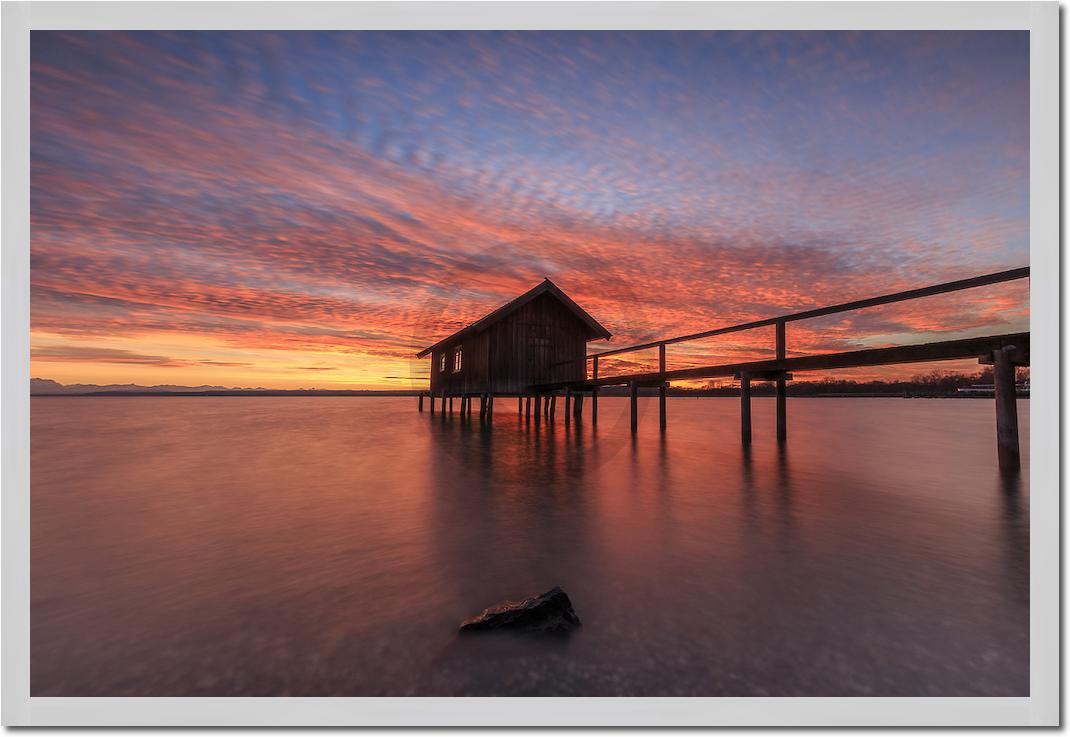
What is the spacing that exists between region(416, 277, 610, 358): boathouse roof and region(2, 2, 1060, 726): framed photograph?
36.9 ft

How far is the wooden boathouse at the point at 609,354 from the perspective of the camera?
277 inches

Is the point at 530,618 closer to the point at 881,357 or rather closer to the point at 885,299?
the point at 885,299

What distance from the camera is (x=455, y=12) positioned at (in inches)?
147

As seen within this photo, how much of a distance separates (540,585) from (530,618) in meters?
0.95

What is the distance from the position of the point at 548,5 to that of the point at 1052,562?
534cm

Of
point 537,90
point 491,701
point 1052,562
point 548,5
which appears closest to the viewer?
point 491,701

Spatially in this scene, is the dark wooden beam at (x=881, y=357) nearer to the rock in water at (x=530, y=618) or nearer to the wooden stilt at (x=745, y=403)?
the wooden stilt at (x=745, y=403)

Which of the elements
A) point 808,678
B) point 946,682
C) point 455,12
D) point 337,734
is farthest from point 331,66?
point 946,682

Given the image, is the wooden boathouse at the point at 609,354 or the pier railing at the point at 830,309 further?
the wooden boathouse at the point at 609,354

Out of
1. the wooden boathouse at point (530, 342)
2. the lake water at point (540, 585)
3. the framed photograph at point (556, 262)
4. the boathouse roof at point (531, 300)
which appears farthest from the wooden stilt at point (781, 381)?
the boathouse roof at point (531, 300)

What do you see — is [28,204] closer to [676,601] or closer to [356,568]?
[356,568]

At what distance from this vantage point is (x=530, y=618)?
113 inches

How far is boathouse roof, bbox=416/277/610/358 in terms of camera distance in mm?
20359

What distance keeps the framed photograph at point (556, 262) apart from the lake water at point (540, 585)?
0.04 metres
